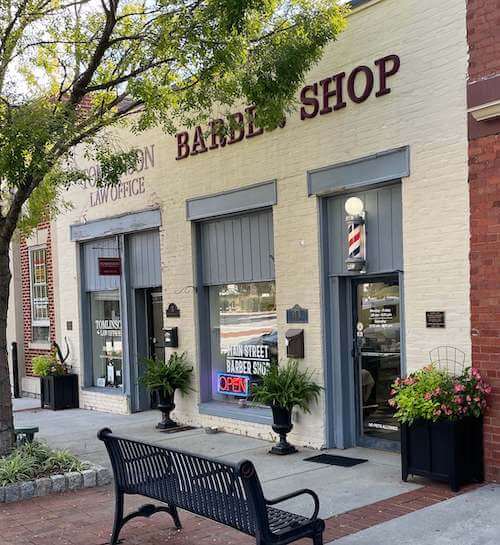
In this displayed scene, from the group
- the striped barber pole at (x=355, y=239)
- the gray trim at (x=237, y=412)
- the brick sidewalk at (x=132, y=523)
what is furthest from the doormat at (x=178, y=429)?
the striped barber pole at (x=355, y=239)

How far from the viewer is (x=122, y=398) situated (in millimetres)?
11664

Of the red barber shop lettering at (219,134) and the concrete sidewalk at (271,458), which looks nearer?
the concrete sidewalk at (271,458)

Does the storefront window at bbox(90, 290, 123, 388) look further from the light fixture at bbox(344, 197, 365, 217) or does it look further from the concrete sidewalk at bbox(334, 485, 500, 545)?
the concrete sidewalk at bbox(334, 485, 500, 545)

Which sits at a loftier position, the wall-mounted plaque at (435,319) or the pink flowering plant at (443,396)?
the wall-mounted plaque at (435,319)

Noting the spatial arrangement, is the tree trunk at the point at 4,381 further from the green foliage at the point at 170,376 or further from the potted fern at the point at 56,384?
the potted fern at the point at 56,384

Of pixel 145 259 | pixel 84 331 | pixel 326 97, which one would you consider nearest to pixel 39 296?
pixel 84 331

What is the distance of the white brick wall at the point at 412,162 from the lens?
6688mm

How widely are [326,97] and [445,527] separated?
4935 millimetres

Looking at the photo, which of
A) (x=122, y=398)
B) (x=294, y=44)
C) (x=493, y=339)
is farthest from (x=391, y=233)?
→ (x=122, y=398)

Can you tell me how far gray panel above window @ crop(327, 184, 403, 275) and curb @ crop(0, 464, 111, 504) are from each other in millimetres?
3475

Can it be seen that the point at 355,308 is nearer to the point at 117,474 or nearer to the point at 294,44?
the point at 294,44

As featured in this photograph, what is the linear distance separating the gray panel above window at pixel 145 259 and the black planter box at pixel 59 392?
2.54 meters

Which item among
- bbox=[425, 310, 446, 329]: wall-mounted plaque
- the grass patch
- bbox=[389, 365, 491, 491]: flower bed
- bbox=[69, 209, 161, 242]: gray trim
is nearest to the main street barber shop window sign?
bbox=[69, 209, 161, 242]: gray trim

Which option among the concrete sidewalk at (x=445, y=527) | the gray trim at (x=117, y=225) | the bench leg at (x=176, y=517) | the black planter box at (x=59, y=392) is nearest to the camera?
the concrete sidewalk at (x=445, y=527)
